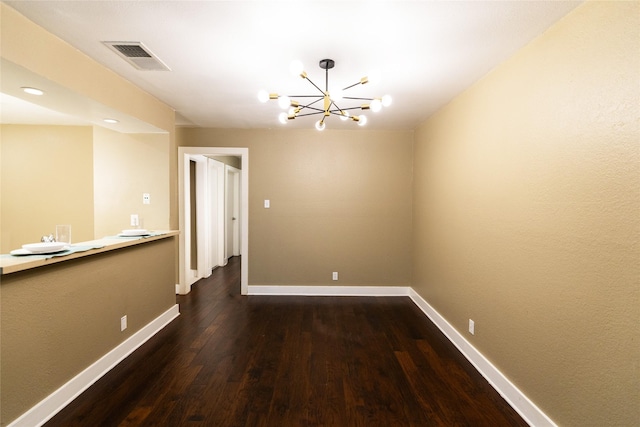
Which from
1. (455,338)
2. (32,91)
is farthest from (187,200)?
(455,338)

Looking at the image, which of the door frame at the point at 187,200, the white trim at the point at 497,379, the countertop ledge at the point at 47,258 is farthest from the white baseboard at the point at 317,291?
the countertop ledge at the point at 47,258

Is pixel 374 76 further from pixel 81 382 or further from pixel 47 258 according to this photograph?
pixel 81 382

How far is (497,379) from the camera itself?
6.99ft

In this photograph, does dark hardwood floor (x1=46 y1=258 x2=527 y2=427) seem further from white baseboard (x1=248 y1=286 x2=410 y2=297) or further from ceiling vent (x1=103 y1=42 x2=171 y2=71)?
ceiling vent (x1=103 y1=42 x2=171 y2=71)

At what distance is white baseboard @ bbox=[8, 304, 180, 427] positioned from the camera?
1.71 m

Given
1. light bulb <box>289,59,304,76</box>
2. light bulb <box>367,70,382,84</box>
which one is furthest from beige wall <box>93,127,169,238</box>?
light bulb <box>367,70,382,84</box>

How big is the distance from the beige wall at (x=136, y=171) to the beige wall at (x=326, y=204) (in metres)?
1.01

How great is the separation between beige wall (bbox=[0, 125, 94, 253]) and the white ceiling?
2.10 m

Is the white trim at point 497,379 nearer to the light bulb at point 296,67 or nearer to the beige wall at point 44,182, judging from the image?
the light bulb at point 296,67

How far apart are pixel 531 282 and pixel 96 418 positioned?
9.47ft

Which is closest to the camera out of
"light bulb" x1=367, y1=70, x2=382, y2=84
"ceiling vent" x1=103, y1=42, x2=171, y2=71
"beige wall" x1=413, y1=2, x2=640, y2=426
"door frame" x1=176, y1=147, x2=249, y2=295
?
"beige wall" x1=413, y1=2, x2=640, y2=426

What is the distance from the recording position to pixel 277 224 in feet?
14.0

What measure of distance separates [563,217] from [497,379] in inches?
52.5

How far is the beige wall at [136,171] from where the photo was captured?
324cm
